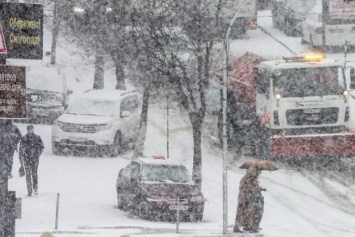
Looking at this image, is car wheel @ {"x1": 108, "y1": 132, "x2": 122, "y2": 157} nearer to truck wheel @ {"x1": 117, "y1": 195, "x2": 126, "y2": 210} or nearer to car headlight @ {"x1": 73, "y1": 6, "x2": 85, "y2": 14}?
truck wheel @ {"x1": 117, "y1": 195, "x2": 126, "y2": 210}

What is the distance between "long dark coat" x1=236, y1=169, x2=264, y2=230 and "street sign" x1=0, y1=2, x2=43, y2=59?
10251 mm

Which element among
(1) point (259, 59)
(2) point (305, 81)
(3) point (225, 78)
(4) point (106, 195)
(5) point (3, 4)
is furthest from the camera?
(1) point (259, 59)

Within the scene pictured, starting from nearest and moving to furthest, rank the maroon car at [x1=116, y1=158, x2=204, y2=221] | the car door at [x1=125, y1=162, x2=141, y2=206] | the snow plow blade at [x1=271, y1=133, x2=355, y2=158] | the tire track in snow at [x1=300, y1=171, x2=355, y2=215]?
the maroon car at [x1=116, y1=158, x2=204, y2=221], the car door at [x1=125, y1=162, x2=141, y2=206], the tire track in snow at [x1=300, y1=171, x2=355, y2=215], the snow plow blade at [x1=271, y1=133, x2=355, y2=158]

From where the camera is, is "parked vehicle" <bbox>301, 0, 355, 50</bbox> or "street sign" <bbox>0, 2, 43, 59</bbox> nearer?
"street sign" <bbox>0, 2, 43, 59</bbox>

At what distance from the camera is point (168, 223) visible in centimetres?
2388

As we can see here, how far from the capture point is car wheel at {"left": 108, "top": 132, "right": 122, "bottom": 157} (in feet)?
103

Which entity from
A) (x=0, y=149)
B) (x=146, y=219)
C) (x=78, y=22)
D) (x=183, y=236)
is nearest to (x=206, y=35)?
(x=146, y=219)

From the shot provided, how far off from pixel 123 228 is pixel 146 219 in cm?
209

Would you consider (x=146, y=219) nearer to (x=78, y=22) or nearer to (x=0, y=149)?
(x=0, y=149)

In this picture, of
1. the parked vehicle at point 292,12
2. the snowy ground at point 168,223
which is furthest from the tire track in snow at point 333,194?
the parked vehicle at point 292,12

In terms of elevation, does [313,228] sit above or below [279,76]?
below

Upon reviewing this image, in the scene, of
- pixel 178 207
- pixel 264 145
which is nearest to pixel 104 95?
pixel 264 145

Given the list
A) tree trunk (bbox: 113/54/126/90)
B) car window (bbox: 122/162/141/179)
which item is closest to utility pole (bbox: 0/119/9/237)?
car window (bbox: 122/162/141/179)

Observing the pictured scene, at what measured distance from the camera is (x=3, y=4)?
12.5 meters
